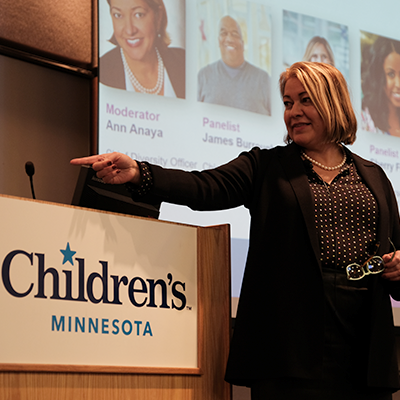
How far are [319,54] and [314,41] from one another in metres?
0.07

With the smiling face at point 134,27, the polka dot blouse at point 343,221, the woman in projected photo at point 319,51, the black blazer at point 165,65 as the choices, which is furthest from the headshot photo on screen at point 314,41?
the polka dot blouse at point 343,221

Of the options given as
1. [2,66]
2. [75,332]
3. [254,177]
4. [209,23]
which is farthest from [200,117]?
[75,332]

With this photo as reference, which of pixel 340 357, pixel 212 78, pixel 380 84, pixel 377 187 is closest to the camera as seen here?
pixel 340 357

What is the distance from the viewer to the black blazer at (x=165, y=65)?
251 centimetres

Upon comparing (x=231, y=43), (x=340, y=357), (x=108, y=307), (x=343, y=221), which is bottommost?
(x=340, y=357)

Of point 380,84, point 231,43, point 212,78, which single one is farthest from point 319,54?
point 212,78

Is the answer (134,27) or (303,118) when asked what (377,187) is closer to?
(303,118)

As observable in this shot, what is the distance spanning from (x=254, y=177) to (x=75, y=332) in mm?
564

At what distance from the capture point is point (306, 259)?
1.27 metres

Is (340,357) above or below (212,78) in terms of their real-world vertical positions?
below

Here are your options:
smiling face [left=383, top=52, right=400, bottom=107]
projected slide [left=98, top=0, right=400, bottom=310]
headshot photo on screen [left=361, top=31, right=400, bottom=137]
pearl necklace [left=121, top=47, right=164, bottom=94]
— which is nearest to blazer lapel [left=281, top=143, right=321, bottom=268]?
projected slide [left=98, top=0, right=400, bottom=310]

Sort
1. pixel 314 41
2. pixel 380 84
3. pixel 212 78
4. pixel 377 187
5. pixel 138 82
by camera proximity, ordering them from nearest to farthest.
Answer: pixel 377 187 < pixel 138 82 < pixel 212 78 < pixel 314 41 < pixel 380 84

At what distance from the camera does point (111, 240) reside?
116cm

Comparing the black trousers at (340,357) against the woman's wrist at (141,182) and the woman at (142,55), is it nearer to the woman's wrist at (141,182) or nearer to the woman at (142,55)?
the woman's wrist at (141,182)
